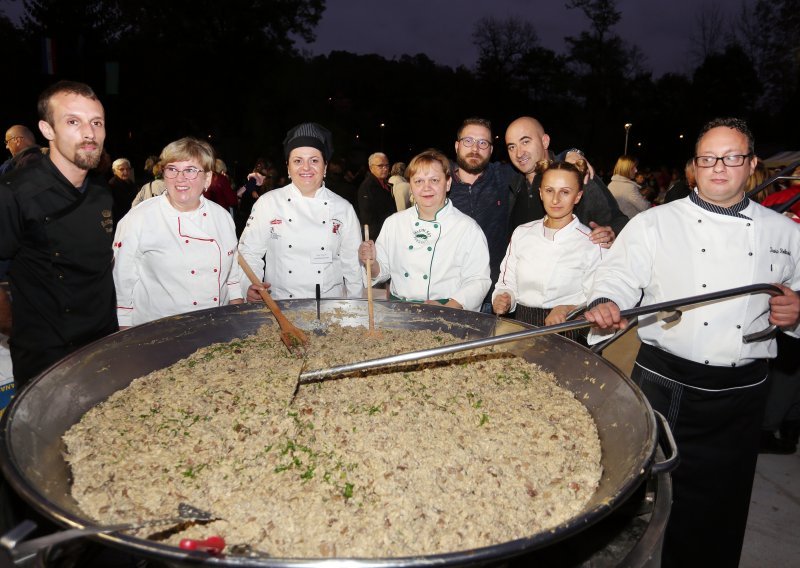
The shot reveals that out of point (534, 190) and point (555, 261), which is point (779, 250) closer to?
point (555, 261)

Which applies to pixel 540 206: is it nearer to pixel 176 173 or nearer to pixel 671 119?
pixel 176 173

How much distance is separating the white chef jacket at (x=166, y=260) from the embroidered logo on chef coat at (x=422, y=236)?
1.09 meters

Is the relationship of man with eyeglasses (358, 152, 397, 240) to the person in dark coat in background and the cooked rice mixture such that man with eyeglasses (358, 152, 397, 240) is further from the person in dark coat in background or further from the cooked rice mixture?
the cooked rice mixture

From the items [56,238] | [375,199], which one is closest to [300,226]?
[56,238]

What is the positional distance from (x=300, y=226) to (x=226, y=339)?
3.00 feet

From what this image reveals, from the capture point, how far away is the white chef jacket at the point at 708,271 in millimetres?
2215

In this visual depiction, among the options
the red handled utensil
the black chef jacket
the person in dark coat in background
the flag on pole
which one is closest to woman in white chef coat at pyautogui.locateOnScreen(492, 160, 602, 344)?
the red handled utensil

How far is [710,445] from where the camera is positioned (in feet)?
7.62

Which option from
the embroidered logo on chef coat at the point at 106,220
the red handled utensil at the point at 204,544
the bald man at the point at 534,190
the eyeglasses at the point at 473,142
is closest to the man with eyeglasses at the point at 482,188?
the eyeglasses at the point at 473,142

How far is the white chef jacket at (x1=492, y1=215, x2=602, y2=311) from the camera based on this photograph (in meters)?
2.97

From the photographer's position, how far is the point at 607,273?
93.7 inches

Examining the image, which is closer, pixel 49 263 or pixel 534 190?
pixel 49 263

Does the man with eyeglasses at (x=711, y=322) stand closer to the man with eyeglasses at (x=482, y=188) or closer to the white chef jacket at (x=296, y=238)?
the man with eyeglasses at (x=482, y=188)

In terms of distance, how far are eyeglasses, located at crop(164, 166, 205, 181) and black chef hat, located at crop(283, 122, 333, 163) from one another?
0.60m
